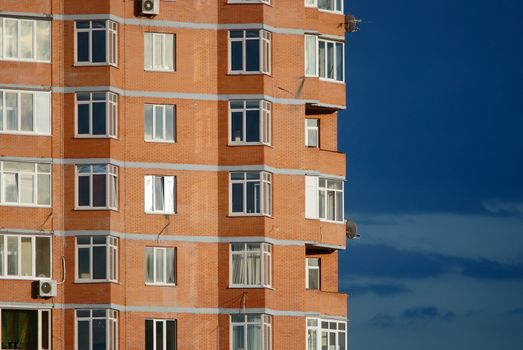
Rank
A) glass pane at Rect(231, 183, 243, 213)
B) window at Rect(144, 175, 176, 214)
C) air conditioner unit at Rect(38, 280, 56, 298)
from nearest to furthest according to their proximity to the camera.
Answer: air conditioner unit at Rect(38, 280, 56, 298)
window at Rect(144, 175, 176, 214)
glass pane at Rect(231, 183, 243, 213)

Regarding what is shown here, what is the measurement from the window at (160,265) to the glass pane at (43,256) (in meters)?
3.93

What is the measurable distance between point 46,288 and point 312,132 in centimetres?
1389

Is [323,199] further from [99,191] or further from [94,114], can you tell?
[94,114]

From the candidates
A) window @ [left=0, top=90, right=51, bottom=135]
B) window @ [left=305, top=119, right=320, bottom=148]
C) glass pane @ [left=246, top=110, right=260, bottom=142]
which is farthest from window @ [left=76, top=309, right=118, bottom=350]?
window @ [left=305, top=119, right=320, bottom=148]

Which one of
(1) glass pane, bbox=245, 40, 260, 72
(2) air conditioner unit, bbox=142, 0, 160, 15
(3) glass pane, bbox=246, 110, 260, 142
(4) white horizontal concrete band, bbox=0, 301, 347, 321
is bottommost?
(4) white horizontal concrete band, bbox=0, 301, 347, 321

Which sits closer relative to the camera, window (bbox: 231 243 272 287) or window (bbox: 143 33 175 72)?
window (bbox: 231 243 272 287)

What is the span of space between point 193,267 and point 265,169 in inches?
191

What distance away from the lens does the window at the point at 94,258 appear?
10144 cm

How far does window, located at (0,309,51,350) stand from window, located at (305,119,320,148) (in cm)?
1374

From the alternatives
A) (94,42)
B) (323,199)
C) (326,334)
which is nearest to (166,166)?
(94,42)

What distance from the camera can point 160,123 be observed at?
104 meters

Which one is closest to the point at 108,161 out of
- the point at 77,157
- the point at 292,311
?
the point at 77,157

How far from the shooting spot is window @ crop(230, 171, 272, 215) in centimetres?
10356

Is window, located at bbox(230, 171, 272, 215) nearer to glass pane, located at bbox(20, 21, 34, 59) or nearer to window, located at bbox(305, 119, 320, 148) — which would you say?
window, located at bbox(305, 119, 320, 148)
